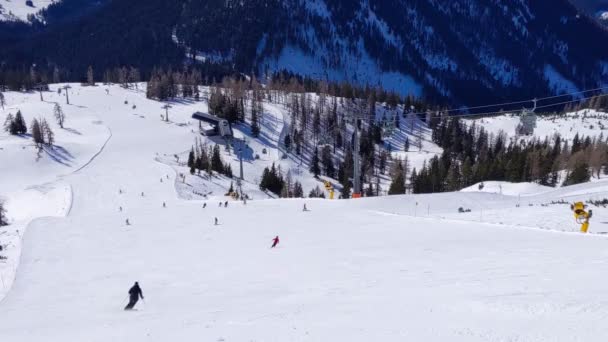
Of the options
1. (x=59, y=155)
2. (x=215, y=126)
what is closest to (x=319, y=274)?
(x=59, y=155)

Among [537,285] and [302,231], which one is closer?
[537,285]

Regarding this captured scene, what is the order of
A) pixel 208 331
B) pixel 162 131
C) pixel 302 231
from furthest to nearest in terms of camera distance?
1. pixel 162 131
2. pixel 302 231
3. pixel 208 331

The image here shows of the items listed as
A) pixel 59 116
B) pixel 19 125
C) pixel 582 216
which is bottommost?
pixel 582 216

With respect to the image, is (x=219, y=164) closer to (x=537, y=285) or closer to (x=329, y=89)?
(x=537, y=285)

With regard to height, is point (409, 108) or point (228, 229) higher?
point (409, 108)

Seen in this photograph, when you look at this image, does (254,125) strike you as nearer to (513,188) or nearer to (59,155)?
(59,155)

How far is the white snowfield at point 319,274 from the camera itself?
448 inches

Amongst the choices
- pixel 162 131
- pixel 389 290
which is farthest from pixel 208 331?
pixel 162 131

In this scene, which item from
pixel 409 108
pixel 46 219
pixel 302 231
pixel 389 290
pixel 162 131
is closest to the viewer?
pixel 389 290

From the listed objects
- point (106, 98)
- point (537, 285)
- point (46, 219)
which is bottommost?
point (46, 219)

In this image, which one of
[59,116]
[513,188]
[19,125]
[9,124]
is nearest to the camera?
[513,188]

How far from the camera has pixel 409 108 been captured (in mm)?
171125

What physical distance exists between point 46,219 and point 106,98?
11020 cm

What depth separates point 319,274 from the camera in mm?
18344
